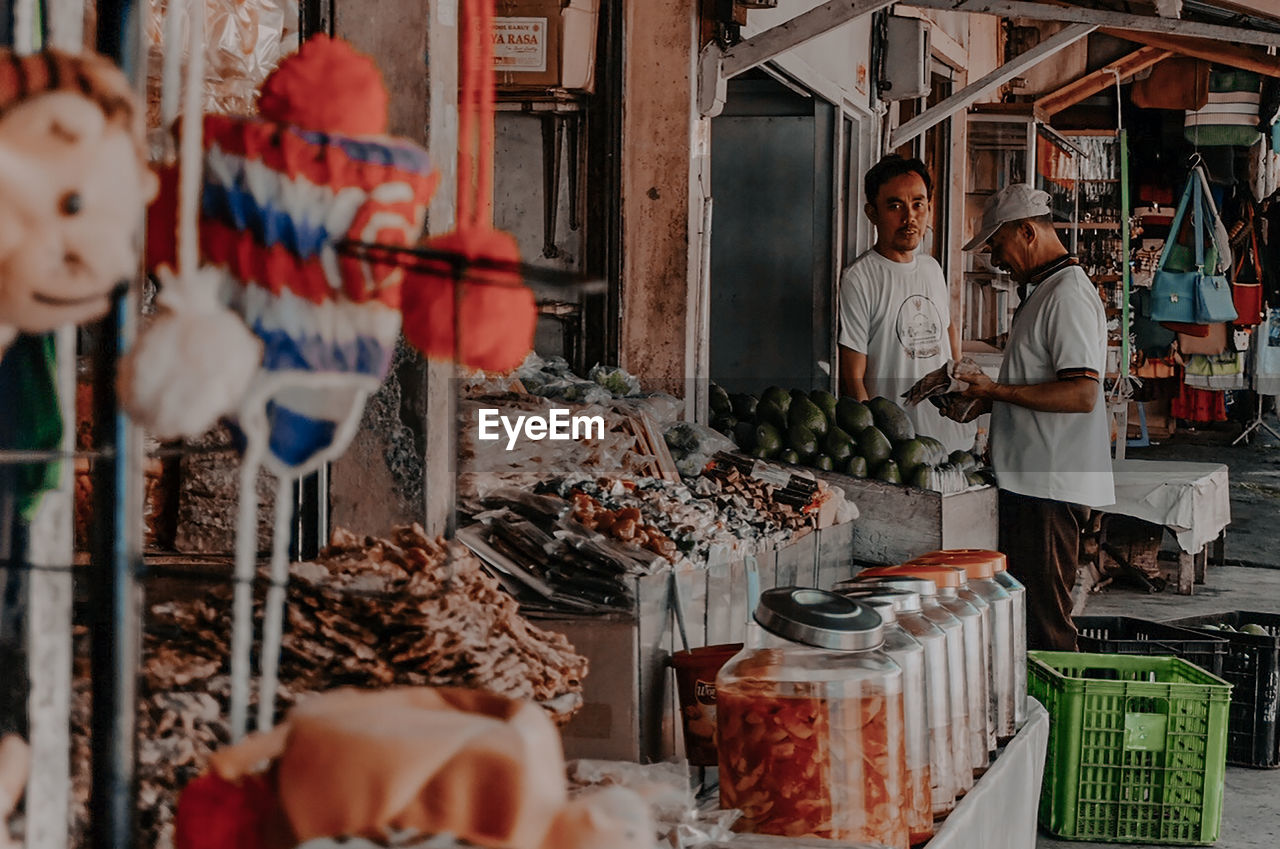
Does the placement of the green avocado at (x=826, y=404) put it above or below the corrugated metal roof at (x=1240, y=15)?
below

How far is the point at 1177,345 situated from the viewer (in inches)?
431

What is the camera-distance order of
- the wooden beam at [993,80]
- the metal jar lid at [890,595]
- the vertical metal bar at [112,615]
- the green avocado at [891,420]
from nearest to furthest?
the vertical metal bar at [112,615]
the metal jar lid at [890,595]
the green avocado at [891,420]
the wooden beam at [993,80]

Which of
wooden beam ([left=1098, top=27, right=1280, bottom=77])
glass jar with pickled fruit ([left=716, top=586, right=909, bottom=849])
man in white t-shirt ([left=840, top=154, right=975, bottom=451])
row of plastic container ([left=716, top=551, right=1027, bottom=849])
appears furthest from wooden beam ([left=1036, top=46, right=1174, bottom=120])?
glass jar with pickled fruit ([left=716, top=586, right=909, bottom=849])

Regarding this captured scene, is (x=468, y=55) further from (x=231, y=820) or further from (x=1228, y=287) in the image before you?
(x=1228, y=287)

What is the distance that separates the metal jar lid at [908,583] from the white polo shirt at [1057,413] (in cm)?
187

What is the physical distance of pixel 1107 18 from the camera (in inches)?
190

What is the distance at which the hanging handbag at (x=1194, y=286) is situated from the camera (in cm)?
875

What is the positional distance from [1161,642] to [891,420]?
3.68 feet

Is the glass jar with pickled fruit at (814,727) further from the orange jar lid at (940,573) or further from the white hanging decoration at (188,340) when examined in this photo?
the white hanging decoration at (188,340)

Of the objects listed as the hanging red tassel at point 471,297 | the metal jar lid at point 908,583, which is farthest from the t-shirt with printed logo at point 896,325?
the hanging red tassel at point 471,297

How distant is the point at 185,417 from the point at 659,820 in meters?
0.94

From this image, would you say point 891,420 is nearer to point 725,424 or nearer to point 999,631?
point 725,424

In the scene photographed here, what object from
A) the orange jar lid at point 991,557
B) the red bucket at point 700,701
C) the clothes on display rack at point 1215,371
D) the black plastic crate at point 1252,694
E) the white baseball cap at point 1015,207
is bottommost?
the black plastic crate at point 1252,694

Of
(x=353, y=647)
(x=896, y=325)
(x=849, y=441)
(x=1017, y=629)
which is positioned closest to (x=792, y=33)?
(x=896, y=325)
